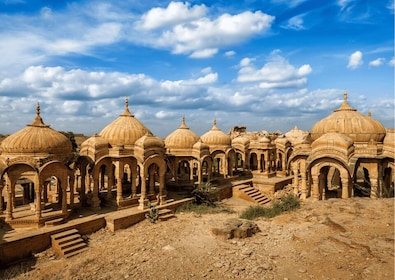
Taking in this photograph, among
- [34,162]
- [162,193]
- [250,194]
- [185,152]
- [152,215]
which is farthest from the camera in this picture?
[250,194]

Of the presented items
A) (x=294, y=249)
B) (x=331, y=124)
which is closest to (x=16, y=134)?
(x=294, y=249)

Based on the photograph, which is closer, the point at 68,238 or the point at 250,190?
the point at 68,238

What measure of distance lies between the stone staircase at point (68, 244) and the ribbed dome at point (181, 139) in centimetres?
1018

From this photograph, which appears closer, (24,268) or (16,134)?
(24,268)

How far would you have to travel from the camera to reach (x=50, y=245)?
12219 millimetres

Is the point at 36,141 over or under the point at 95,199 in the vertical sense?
over

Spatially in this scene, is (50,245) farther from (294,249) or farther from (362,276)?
(362,276)

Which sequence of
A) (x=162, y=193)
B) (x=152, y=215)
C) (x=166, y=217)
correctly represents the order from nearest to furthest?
1. (x=152, y=215)
2. (x=166, y=217)
3. (x=162, y=193)

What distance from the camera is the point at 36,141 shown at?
13352 millimetres

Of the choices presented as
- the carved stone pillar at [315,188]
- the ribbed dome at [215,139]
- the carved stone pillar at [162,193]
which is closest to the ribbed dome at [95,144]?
the carved stone pillar at [162,193]

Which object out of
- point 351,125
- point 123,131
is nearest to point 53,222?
point 123,131

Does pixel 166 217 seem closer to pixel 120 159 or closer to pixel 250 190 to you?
pixel 120 159

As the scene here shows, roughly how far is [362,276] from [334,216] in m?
5.10

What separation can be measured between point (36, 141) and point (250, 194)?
591 inches
